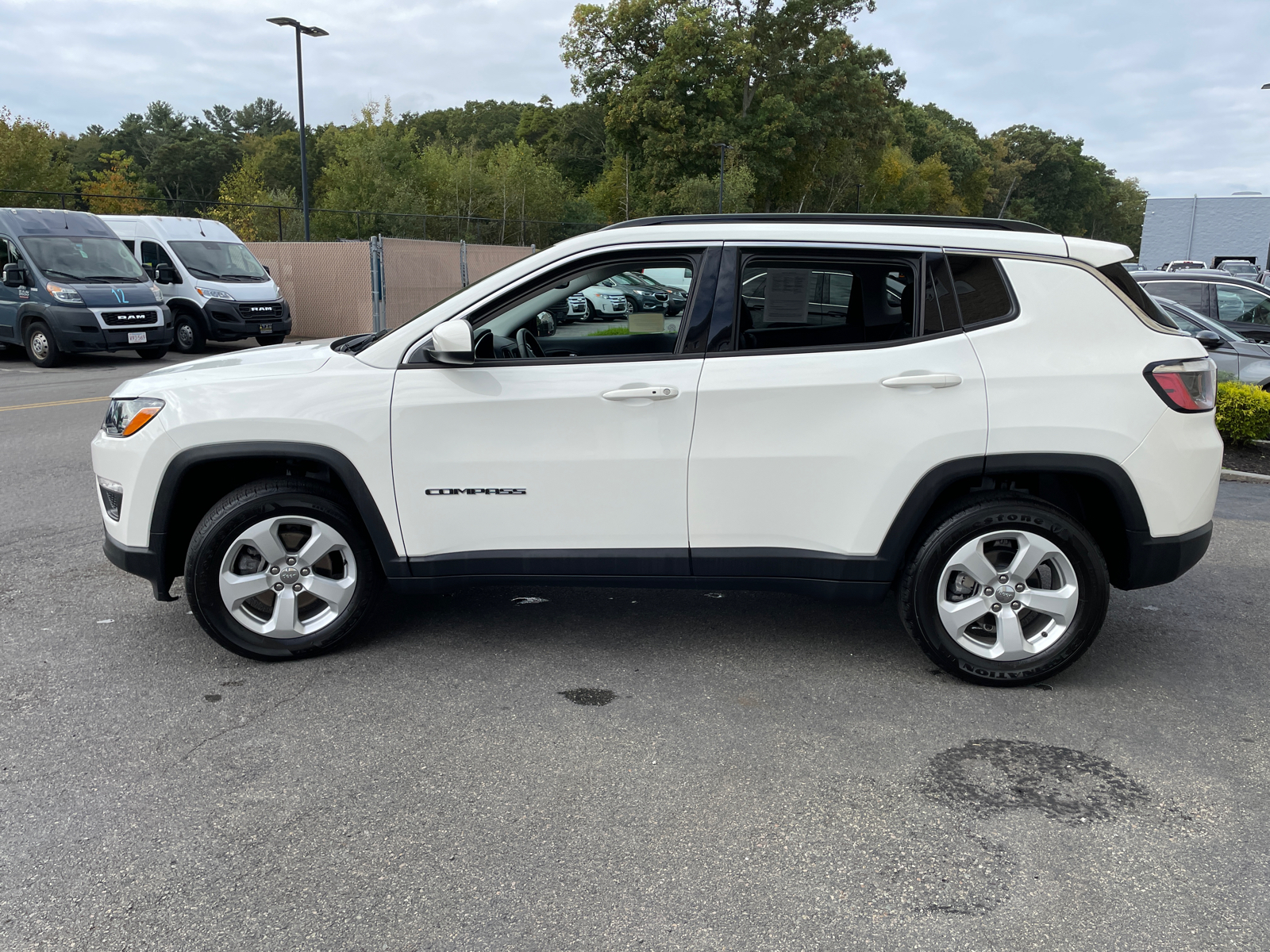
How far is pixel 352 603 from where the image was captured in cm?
408

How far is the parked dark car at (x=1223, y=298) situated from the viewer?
12.6m

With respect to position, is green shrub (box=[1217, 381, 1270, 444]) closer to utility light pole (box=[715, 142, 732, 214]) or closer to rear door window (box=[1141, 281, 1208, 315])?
rear door window (box=[1141, 281, 1208, 315])

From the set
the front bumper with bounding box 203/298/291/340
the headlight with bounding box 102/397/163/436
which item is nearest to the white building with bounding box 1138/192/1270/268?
the front bumper with bounding box 203/298/291/340

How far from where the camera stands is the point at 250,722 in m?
3.57

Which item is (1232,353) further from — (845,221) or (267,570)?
(267,570)

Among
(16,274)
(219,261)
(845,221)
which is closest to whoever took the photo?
(845,221)

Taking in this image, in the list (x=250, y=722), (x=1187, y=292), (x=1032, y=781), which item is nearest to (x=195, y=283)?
(x=1187, y=292)

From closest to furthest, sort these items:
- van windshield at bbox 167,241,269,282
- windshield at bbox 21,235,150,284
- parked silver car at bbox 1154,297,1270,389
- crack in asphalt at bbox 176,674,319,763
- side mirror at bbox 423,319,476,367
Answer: crack in asphalt at bbox 176,674,319,763
side mirror at bbox 423,319,476,367
parked silver car at bbox 1154,297,1270,389
windshield at bbox 21,235,150,284
van windshield at bbox 167,241,269,282

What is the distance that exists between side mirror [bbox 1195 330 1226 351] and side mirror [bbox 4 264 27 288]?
56.0ft

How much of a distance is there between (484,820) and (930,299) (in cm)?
248

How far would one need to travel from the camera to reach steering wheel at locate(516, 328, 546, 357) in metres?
4.06

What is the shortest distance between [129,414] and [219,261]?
57.4 ft

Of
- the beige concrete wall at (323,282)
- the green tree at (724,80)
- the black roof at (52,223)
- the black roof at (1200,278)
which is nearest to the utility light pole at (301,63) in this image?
the beige concrete wall at (323,282)

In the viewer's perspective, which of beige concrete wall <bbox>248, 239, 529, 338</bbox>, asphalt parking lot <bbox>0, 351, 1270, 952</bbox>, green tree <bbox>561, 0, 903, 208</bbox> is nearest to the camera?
asphalt parking lot <bbox>0, 351, 1270, 952</bbox>
